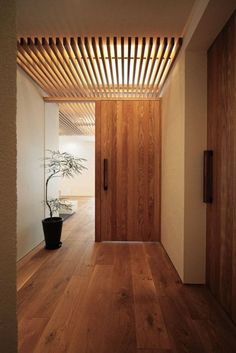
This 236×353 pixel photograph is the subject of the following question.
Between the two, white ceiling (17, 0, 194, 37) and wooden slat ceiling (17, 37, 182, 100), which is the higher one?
white ceiling (17, 0, 194, 37)

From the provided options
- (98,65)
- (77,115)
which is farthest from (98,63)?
(77,115)

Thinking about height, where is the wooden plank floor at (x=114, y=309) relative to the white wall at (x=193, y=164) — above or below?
below

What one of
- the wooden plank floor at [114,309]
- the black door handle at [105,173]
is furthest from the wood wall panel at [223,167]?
the black door handle at [105,173]

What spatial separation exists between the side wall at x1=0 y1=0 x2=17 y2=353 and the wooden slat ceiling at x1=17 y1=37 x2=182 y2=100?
77.9 inches

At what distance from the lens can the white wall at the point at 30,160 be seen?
9.43ft

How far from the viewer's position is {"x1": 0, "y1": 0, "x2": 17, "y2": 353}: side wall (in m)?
0.60

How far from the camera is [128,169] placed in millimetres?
3545

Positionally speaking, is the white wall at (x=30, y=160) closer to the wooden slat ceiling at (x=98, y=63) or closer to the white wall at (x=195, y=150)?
the wooden slat ceiling at (x=98, y=63)

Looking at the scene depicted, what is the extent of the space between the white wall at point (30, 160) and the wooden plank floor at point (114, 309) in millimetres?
456

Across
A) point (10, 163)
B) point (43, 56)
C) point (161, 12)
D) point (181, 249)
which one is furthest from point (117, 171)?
point (10, 163)

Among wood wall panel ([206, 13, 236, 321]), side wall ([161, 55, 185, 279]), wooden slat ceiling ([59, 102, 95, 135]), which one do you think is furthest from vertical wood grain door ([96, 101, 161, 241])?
wood wall panel ([206, 13, 236, 321])

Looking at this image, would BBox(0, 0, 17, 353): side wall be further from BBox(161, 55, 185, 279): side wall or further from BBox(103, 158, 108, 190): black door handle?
BBox(103, 158, 108, 190): black door handle

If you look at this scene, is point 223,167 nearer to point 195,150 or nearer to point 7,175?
point 195,150

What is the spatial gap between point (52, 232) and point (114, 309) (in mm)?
1735
